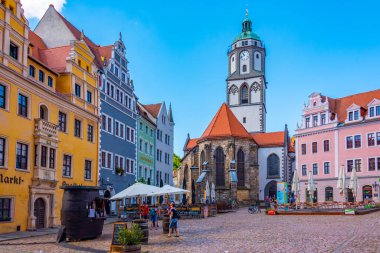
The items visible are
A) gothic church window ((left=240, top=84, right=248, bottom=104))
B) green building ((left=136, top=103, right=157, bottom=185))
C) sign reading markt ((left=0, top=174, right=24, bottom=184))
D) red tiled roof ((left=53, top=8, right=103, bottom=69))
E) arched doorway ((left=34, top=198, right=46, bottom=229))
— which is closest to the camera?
sign reading markt ((left=0, top=174, right=24, bottom=184))

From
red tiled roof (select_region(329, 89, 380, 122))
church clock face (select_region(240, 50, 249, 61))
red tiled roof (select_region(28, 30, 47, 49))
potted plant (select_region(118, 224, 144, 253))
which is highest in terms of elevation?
church clock face (select_region(240, 50, 249, 61))

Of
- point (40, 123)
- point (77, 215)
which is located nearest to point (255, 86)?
point (40, 123)

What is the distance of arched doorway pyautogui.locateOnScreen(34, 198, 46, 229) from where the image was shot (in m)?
26.3

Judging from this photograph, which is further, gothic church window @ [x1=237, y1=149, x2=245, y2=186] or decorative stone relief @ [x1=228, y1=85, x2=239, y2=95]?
decorative stone relief @ [x1=228, y1=85, x2=239, y2=95]

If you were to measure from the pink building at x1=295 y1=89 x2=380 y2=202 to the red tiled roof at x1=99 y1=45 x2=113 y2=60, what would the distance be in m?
26.3

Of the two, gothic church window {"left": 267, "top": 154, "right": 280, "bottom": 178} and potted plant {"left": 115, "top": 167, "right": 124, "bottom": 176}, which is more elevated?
gothic church window {"left": 267, "top": 154, "right": 280, "bottom": 178}

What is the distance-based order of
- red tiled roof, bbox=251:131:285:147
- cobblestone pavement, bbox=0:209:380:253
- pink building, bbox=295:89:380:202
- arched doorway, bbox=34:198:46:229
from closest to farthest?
cobblestone pavement, bbox=0:209:380:253, arched doorway, bbox=34:198:46:229, pink building, bbox=295:89:380:202, red tiled roof, bbox=251:131:285:147

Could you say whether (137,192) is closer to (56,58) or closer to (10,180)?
(10,180)

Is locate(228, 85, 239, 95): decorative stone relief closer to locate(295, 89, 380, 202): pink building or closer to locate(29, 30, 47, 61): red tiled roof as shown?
locate(295, 89, 380, 202): pink building

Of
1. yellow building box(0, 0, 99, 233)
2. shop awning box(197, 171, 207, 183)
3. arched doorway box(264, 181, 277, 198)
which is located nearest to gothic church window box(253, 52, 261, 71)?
arched doorway box(264, 181, 277, 198)

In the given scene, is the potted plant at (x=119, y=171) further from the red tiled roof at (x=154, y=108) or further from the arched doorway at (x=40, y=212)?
the red tiled roof at (x=154, y=108)

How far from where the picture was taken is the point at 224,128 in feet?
219

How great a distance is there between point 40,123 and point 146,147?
21894mm

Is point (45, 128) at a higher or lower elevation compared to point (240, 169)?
higher
